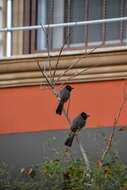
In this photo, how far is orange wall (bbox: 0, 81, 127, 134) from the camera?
1057 cm

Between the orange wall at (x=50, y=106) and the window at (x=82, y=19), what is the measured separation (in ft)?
2.84

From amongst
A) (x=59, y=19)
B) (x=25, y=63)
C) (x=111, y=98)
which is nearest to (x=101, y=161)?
(x=111, y=98)

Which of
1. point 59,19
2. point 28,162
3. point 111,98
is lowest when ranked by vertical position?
point 28,162

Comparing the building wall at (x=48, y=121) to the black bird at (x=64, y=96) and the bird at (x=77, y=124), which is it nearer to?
the bird at (x=77, y=124)

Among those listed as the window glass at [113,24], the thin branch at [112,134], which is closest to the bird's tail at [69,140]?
the thin branch at [112,134]

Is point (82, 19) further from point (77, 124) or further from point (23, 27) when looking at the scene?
point (77, 124)

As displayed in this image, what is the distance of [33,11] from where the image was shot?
12016 millimetres

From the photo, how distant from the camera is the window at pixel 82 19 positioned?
453 inches

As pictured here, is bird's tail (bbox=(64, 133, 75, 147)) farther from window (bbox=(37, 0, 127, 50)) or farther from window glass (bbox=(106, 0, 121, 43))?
window glass (bbox=(106, 0, 121, 43))

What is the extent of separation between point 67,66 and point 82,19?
1.13 meters

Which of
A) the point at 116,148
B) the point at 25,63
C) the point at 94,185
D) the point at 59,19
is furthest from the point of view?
the point at 59,19

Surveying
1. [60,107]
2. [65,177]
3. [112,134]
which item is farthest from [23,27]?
[65,177]

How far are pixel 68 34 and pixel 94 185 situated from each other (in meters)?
2.88

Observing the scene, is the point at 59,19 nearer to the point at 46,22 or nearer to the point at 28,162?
the point at 46,22
